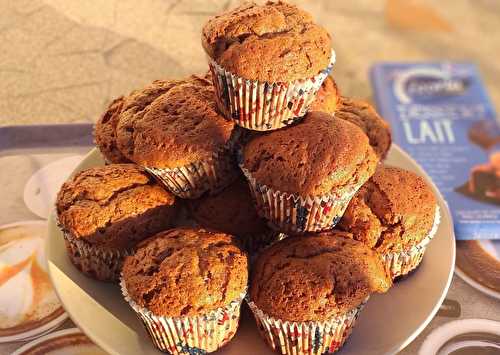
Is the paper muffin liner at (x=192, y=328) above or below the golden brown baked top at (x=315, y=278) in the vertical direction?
below

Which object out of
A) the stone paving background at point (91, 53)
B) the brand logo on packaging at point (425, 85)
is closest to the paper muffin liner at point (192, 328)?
the stone paving background at point (91, 53)

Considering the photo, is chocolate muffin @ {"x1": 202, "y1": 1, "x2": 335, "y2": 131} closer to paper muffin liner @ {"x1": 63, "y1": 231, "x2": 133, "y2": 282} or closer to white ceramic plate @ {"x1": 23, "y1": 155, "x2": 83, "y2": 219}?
paper muffin liner @ {"x1": 63, "y1": 231, "x2": 133, "y2": 282}

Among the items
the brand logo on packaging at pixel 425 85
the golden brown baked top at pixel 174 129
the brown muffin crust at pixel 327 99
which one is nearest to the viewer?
the golden brown baked top at pixel 174 129

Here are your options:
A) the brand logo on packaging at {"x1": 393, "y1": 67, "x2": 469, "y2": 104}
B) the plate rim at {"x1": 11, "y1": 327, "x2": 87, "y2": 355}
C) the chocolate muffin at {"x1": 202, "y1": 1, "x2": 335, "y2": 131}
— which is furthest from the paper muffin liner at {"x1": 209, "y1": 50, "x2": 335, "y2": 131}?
the brand logo on packaging at {"x1": 393, "y1": 67, "x2": 469, "y2": 104}

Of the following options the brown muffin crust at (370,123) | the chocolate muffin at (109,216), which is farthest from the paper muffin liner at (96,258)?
the brown muffin crust at (370,123)

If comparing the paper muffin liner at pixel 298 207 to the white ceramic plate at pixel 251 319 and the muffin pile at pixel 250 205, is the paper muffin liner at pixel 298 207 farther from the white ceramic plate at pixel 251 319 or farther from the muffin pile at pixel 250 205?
the white ceramic plate at pixel 251 319

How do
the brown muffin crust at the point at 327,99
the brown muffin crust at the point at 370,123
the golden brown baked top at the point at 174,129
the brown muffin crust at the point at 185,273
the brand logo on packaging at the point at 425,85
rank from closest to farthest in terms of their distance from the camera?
the brown muffin crust at the point at 185,273 → the golden brown baked top at the point at 174,129 → the brown muffin crust at the point at 327,99 → the brown muffin crust at the point at 370,123 → the brand logo on packaging at the point at 425,85

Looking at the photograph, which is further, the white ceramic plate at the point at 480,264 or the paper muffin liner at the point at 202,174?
the white ceramic plate at the point at 480,264

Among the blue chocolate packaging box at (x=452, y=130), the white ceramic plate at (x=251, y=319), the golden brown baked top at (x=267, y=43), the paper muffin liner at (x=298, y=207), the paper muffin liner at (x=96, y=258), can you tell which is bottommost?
the blue chocolate packaging box at (x=452, y=130)

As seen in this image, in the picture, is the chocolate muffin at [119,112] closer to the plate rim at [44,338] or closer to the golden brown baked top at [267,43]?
the golden brown baked top at [267,43]
